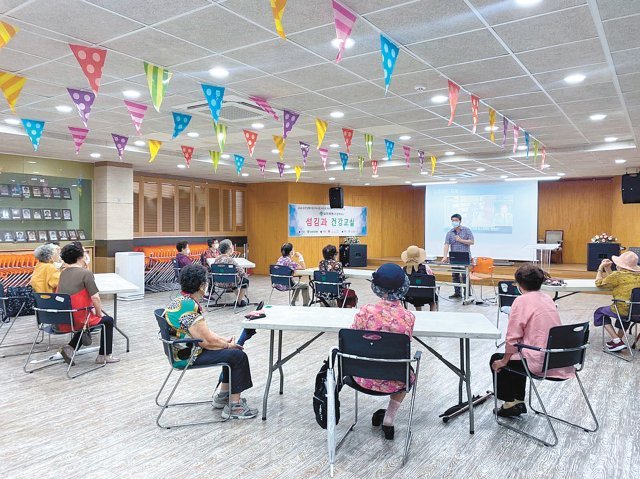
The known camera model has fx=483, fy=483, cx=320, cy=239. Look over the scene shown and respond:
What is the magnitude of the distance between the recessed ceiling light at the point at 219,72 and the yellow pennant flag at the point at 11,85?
1793mm

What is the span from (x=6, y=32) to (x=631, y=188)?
1079 centimetres

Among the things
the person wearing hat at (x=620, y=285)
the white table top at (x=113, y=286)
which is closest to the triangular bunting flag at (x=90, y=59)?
the white table top at (x=113, y=286)

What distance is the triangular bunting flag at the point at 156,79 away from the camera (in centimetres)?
415

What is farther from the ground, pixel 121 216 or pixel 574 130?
pixel 574 130

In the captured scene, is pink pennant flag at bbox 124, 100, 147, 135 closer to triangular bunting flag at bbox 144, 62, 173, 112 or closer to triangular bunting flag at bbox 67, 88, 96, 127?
triangular bunting flag at bbox 67, 88, 96, 127

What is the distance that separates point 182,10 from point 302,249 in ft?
38.5

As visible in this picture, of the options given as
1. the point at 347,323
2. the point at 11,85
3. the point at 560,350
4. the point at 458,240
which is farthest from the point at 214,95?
the point at 458,240

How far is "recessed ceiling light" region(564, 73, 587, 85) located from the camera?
4.46 meters

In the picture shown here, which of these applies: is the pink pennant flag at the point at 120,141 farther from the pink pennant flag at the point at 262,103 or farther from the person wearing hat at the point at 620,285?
the person wearing hat at the point at 620,285

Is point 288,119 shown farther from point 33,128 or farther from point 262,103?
point 33,128

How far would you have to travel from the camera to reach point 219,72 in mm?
4328

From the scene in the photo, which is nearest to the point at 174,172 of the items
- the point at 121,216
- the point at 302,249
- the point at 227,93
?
the point at 121,216

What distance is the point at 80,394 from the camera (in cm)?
405

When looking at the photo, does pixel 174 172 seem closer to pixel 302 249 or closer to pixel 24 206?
pixel 24 206
